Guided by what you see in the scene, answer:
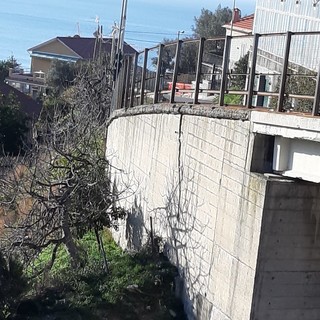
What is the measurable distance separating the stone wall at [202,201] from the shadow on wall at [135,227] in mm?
23

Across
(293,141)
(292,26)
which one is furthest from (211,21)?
(293,141)

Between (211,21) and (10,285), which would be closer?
(10,285)

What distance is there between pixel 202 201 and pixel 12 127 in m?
25.4

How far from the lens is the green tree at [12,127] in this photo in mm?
36188

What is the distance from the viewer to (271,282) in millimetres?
10289

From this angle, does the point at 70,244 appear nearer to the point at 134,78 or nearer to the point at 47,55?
the point at 134,78

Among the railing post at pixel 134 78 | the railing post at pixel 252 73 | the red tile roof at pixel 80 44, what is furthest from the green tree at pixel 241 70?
the red tile roof at pixel 80 44

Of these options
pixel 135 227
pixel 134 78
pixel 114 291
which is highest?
pixel 134 78

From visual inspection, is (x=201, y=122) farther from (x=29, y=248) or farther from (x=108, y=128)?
(x=108, y=128)

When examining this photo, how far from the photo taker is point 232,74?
1196 centimetres

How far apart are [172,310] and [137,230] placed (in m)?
3.80

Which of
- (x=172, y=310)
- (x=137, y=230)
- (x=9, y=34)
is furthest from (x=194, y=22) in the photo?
(x=9, y=34)

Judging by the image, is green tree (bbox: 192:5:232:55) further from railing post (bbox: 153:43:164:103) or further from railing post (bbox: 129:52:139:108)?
railing post (bbox: 153:43:164:103)

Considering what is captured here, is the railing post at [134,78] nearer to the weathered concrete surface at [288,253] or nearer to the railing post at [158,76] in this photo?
the railing post at [158,76]
